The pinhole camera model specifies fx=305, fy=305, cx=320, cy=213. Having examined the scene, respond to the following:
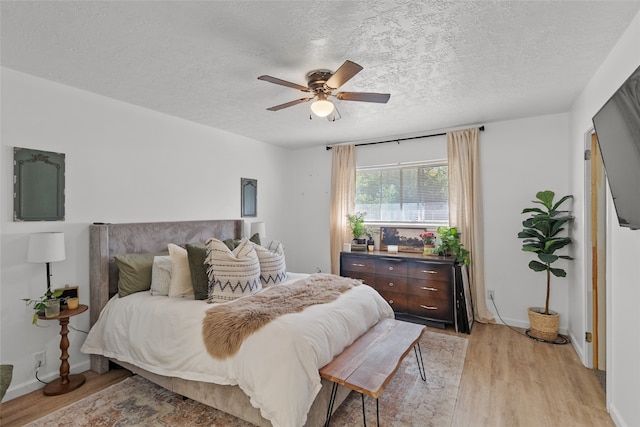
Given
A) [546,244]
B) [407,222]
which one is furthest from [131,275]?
[546,244]

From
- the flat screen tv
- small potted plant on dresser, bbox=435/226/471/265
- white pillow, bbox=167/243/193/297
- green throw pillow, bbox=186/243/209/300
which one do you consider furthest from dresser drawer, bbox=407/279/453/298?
white pillow, bbox=167/243/193/297

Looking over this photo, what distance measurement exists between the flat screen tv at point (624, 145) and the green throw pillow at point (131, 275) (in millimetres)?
3695

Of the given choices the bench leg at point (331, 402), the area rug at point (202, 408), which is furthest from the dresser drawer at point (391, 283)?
the bench leg at point (331, 402)

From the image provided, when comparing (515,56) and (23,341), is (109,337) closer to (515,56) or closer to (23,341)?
(23,341)

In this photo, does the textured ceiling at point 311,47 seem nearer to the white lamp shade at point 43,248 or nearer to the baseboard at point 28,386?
the white lamp shade at point 43,248

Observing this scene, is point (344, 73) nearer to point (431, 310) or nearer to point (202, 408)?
point (202, 408)

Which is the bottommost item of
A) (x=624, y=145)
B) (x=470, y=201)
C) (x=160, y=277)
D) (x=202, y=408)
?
(x=202, y=408)

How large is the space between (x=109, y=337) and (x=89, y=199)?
1291 millimetres

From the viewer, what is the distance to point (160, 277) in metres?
2.83

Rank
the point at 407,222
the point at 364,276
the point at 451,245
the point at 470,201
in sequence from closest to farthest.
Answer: the point at 451,245 < the point at 470,201 < the point at 364,276 < the point at 407,222

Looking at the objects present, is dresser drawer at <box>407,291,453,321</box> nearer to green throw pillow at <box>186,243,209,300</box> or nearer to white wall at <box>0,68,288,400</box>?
green throw pillow at <box>186,243,209,300</box>

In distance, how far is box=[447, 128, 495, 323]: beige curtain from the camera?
157 inches

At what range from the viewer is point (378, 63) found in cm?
237

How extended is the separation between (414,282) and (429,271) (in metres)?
0.25
